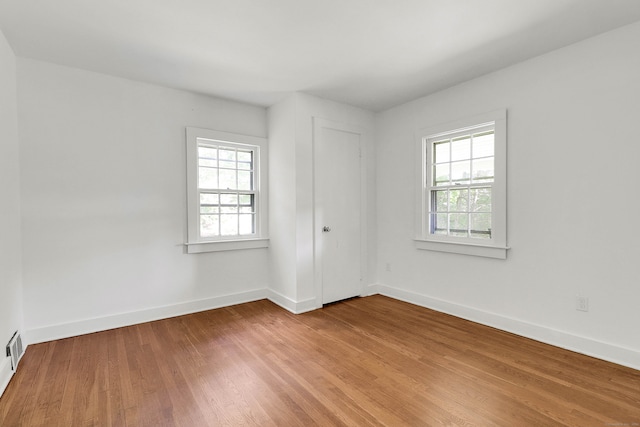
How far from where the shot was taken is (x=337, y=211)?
4.05m

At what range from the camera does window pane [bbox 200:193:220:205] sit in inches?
148

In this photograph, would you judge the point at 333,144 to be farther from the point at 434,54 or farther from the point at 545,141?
the point at 545,141

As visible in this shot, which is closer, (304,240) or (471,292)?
(471,292)

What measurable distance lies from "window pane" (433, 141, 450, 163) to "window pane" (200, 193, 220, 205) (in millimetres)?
2729

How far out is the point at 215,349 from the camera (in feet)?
8.90

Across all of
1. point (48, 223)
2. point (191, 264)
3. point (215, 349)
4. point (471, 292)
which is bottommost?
point (215, 349)

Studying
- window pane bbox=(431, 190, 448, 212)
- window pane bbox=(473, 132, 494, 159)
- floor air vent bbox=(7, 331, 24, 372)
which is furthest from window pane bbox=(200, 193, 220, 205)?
window pane bbox=(473, 132, 494, 159)

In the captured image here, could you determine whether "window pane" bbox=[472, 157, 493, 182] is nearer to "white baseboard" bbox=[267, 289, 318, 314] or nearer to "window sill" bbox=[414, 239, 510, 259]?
"window sill" bbox=[414, 239, 510, 259]

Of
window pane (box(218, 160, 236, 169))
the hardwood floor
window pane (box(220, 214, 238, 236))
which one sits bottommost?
the hardwood floor

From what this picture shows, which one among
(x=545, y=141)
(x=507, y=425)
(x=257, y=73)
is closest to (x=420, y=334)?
(x=507, y=425)

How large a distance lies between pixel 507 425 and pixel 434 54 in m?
2.81

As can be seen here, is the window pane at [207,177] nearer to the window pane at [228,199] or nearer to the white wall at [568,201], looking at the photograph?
the window pane at [228,199]

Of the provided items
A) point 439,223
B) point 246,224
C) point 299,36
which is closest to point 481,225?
point 439,223

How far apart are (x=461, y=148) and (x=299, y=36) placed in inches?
84.7
